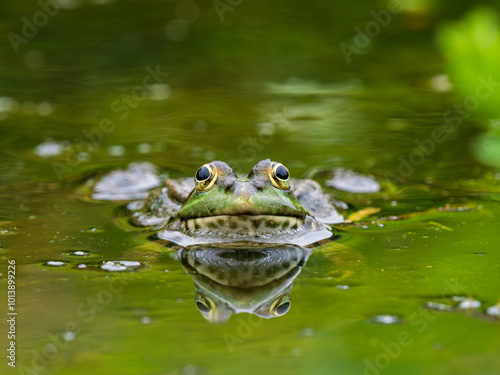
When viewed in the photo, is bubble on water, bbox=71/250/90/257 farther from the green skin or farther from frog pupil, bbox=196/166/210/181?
frog pupil, bbox=196/166/210/181

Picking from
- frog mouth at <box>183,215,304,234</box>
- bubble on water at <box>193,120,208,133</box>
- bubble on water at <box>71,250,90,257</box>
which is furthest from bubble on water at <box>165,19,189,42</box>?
bubble on water at <box>71,250,90,257</box>

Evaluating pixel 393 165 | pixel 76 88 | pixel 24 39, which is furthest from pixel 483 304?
pixel 24 39

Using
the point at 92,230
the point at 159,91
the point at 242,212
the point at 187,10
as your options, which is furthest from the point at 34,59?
the point at 242,212

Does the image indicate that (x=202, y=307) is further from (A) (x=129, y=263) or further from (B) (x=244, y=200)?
(B) (x=244, y=200)

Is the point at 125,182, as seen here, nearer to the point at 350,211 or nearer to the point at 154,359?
the point at 350,211

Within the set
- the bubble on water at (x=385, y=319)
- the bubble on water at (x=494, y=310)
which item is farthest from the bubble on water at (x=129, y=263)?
the bubble on water at (x=494, y=310)

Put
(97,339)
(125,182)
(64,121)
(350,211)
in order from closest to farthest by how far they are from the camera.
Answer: (97,339)
(350,211)
(125,182)
(64,121)
